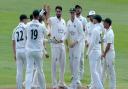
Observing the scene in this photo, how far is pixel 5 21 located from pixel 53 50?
26548 mm

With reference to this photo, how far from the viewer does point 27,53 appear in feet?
63.7

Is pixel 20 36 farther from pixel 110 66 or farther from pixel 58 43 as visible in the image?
pixel 110 66

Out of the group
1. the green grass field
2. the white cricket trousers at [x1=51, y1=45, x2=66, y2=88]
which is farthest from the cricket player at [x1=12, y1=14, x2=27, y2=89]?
the green grass field

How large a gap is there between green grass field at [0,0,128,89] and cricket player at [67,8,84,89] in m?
1.98

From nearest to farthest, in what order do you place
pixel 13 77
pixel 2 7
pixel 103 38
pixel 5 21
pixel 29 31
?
pixel 29 31 → pixel 103 38 → pixel 13 77 → pixel 5 21 → pixel 2 7

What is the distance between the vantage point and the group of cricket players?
1938cm

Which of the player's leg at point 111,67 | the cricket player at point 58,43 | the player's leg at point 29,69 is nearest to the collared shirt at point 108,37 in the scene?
the player's leg at point 111,67

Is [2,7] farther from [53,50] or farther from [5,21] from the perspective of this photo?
[53,50]

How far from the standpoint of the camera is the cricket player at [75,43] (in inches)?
843

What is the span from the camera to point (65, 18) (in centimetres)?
4988

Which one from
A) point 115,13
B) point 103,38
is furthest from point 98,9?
point 103,38

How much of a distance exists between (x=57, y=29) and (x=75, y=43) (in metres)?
0.94

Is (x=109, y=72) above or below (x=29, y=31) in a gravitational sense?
below

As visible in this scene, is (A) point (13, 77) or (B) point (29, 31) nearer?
(B) point (29, 31)
